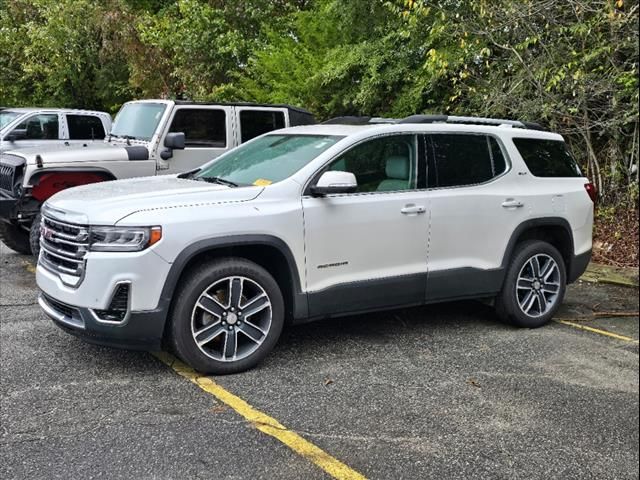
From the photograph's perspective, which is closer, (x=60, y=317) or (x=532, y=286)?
(x=60, y=317)

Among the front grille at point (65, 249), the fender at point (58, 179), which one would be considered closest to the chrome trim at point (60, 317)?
the front grille at point (65, 249)

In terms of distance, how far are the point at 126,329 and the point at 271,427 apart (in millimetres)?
1182

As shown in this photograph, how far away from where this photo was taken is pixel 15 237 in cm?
838

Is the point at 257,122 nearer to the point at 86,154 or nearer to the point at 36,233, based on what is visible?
the point at 86,154

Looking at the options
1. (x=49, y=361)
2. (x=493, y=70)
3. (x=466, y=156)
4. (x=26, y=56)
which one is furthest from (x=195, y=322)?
(x=26, y=56)

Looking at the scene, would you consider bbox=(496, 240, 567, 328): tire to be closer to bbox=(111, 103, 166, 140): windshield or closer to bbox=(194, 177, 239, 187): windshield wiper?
bbox=(194, 177, 239, 187): windshield wiper

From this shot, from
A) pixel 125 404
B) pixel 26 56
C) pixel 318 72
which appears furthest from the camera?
pixel 26 56

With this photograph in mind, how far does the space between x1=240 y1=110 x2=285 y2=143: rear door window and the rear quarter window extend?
157 inches

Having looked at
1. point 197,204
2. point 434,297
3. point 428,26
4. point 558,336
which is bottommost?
point 558,336

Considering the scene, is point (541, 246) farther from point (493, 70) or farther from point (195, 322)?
point (493, 70)

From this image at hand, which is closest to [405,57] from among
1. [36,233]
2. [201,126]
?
[201,126]

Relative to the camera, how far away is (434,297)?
538 cm

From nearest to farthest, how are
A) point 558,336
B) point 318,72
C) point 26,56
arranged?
point 558,336 → point 318,72 → point 26,56

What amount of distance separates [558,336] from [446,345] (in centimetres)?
109
